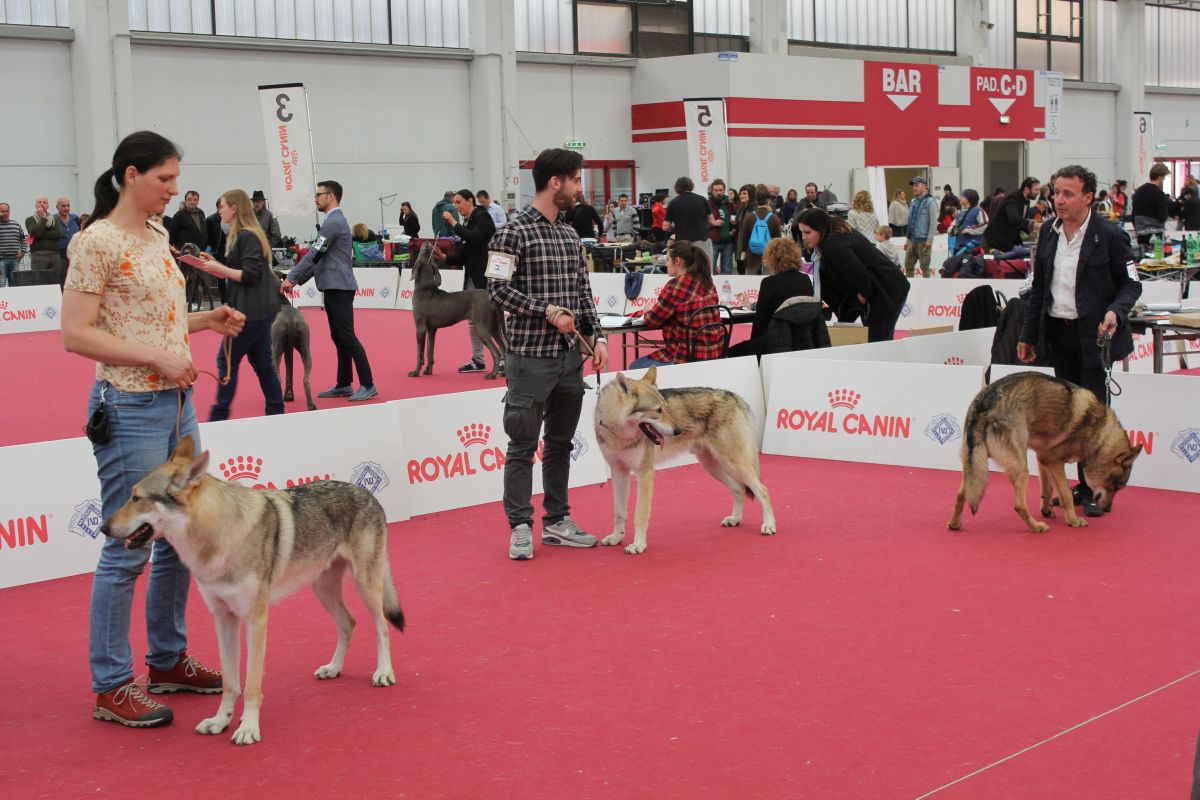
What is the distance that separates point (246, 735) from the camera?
13.3ft

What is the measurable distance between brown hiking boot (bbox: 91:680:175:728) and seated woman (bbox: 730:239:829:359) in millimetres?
5937

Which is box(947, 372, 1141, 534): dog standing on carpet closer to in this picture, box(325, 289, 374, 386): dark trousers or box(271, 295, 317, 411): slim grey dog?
box(325, 289, 374, 386): dark trousers

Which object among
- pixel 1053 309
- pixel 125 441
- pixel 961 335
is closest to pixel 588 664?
pixel 125 441

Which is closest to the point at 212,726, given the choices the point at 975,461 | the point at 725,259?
the point at 975,461

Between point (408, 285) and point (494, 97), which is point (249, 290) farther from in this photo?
point (494, 97)

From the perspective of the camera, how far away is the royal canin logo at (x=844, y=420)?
8.49 m

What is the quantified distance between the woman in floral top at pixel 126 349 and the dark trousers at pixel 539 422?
2.15m

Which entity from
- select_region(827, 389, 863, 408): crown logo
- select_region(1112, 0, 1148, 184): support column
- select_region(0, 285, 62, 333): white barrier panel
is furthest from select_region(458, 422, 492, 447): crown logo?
select_region(1112, 0, 1148, 184): support column

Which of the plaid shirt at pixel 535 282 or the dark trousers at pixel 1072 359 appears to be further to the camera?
the dark trousers at pixel 1072 359

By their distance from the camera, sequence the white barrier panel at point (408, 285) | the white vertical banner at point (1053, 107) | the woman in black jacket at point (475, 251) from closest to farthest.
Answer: the woman in black jacket at point (475, 251), the white barrier panel at point (408, 285), the white vertical banner at point (1053, 107)

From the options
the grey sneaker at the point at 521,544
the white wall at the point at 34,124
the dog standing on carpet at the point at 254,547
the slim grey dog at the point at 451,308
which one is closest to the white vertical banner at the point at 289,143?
the slim grey dog at the point at 451,308

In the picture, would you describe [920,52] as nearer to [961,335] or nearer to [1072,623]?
[961,335]

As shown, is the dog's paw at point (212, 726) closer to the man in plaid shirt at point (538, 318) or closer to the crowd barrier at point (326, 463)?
the crowd barrier at point (326, 463)

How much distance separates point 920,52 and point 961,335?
99.7 ft
